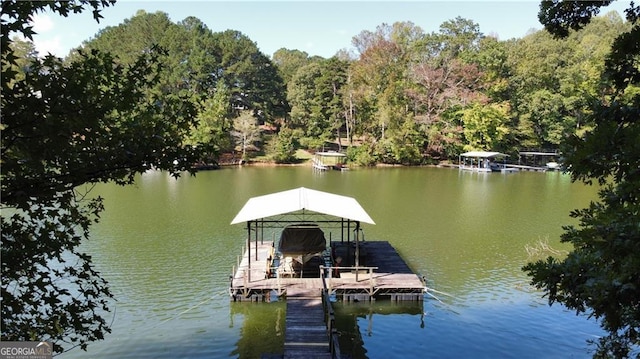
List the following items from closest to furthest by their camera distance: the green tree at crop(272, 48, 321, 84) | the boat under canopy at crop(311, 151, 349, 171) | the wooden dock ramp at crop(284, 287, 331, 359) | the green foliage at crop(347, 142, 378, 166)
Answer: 1. the wooden dock ramp at crop(284, 287, 331, 359)
2. the boat under canopy at crop(311, 151, 349, 171)
3. the green foliage at crop(347, 142, 378, 166)
4. the green tree at crop(272, 48, 321, 84)

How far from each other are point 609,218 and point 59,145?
4.86 metres

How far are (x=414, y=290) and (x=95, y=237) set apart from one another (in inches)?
554

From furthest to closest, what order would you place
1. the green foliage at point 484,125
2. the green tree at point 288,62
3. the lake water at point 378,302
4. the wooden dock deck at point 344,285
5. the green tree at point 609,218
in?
the green tree at point 288,62 → the green foliage at point 484,125 → the wooden dock deck at point 344,285 → the lake water at point 378,302 → the green tree at point 609,218

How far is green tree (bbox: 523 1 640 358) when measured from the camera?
3525mm

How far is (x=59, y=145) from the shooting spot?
3.68 metres

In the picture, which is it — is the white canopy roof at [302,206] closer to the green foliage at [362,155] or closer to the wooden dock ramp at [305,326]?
the wooden dock ramp at [305,326]

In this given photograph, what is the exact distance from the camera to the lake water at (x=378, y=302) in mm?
10453

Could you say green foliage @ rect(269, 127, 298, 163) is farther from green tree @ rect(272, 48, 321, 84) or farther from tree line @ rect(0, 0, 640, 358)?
green tree @ rect(272, 48, 321, 84)

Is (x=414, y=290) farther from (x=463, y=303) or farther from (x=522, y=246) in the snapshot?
(x=522, y=246)

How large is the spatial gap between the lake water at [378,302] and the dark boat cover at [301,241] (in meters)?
1.75

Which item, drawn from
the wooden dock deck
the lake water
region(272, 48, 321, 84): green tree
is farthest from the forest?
the wooden dock deck

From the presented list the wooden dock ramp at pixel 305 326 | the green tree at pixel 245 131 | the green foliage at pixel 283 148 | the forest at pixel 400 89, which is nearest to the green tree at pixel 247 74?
the forest at pixel 400 89

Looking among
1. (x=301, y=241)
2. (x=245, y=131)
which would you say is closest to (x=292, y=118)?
(x=245, y=131)
